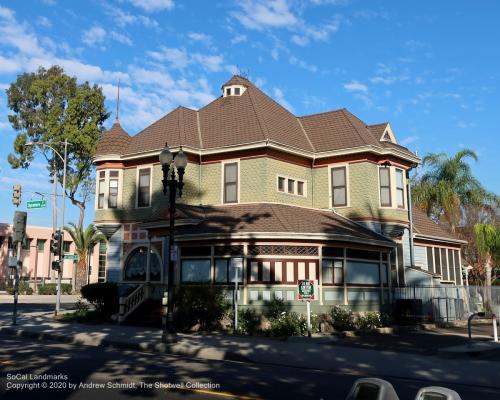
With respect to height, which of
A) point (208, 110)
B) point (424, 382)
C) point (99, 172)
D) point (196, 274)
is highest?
point (208, 110)

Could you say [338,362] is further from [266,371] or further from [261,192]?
[261,192]

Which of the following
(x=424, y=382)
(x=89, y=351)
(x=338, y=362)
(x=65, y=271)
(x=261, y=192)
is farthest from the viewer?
(x=65, y=271)

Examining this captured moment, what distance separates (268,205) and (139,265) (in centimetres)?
724

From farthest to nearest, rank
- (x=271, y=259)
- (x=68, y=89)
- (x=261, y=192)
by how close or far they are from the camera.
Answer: (x=68, y=89) < (x=261, y=192) < (x=271, y=259)

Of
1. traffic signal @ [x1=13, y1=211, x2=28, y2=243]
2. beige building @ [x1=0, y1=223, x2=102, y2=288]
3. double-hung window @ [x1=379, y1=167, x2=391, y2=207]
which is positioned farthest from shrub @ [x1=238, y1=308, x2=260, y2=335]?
beige building @ [x1=0, y1=223, x2=102, y2=288]

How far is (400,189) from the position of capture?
27312 millimetres

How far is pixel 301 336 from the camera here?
19203 mm

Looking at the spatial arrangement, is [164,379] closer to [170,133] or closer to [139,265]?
[139,265]

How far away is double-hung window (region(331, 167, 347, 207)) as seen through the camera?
26827 mm

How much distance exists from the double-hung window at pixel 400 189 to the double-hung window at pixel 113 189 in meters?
14.6

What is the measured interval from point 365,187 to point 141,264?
1171cm

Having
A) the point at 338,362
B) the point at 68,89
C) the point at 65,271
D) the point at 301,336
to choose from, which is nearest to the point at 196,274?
the point at 301,336

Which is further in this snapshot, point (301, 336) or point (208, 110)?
point (208, 110)

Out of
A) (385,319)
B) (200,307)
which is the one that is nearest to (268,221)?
(200,307)
